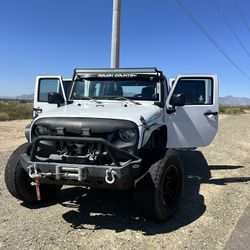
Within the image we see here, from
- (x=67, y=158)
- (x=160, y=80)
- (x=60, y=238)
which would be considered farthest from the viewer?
(x=160, y=80)

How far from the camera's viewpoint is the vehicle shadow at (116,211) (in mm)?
5285

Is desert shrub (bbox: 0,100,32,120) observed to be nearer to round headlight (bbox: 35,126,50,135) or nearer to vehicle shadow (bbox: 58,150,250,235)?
vehicle shadow (bbox: 58,150,250,235)

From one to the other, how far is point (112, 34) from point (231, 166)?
6.79 meters

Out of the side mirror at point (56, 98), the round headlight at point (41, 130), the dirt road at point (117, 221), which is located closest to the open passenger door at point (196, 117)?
the dirt road at point (117, 221)

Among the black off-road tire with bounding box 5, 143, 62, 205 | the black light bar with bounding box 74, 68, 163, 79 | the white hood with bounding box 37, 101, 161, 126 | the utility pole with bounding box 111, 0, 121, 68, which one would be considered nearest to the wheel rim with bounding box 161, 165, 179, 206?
the white hood with bounding box 37, 101, 161, 126

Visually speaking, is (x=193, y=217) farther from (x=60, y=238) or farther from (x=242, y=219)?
(x=60, y=238)

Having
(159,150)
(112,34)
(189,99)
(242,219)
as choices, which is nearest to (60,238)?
(159,150)

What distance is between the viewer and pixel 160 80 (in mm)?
6871

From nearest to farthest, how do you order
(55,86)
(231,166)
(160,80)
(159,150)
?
(159,150)
(160,80)
(55,86)
(231,166)

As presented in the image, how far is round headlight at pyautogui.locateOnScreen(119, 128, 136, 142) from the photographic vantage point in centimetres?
516

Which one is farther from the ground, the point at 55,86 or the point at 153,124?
the point at 55,86

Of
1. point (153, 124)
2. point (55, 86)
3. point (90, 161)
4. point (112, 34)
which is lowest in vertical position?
point (90, 161)

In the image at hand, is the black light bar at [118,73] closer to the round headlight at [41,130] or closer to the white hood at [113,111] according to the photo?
the white hood at [113,111]

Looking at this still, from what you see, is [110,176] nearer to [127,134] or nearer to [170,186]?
[127,134]
